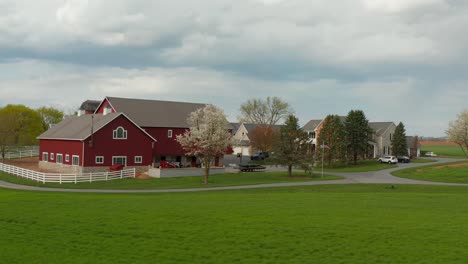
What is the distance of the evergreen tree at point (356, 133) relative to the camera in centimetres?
7612

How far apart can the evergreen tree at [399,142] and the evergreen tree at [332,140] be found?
659 inches

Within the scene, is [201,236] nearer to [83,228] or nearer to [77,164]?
[83,228]

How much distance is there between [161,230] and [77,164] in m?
40.4

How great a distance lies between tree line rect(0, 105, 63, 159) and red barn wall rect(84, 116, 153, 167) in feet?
76.1

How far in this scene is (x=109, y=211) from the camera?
20344 millimetres

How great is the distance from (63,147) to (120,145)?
814 cm

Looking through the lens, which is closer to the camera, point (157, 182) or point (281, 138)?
point (157, 182)

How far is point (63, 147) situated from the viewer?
57062mm

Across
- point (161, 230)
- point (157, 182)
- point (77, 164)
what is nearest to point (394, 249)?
point (161, 230)

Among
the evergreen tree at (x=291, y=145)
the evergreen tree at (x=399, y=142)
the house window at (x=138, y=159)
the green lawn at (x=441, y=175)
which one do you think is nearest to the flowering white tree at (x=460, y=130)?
the evergreen tree at (x=399, y=142)

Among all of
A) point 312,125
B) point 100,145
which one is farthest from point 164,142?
point 312,125

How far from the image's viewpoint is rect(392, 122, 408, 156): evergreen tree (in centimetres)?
8356

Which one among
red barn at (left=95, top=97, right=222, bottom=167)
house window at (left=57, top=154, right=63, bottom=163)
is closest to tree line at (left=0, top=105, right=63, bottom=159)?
house window at (left=57, top=154, right=63, bottom=163)

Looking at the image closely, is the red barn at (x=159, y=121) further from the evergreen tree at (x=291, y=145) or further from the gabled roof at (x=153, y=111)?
the evergreen tree at (x=291, y=145)
